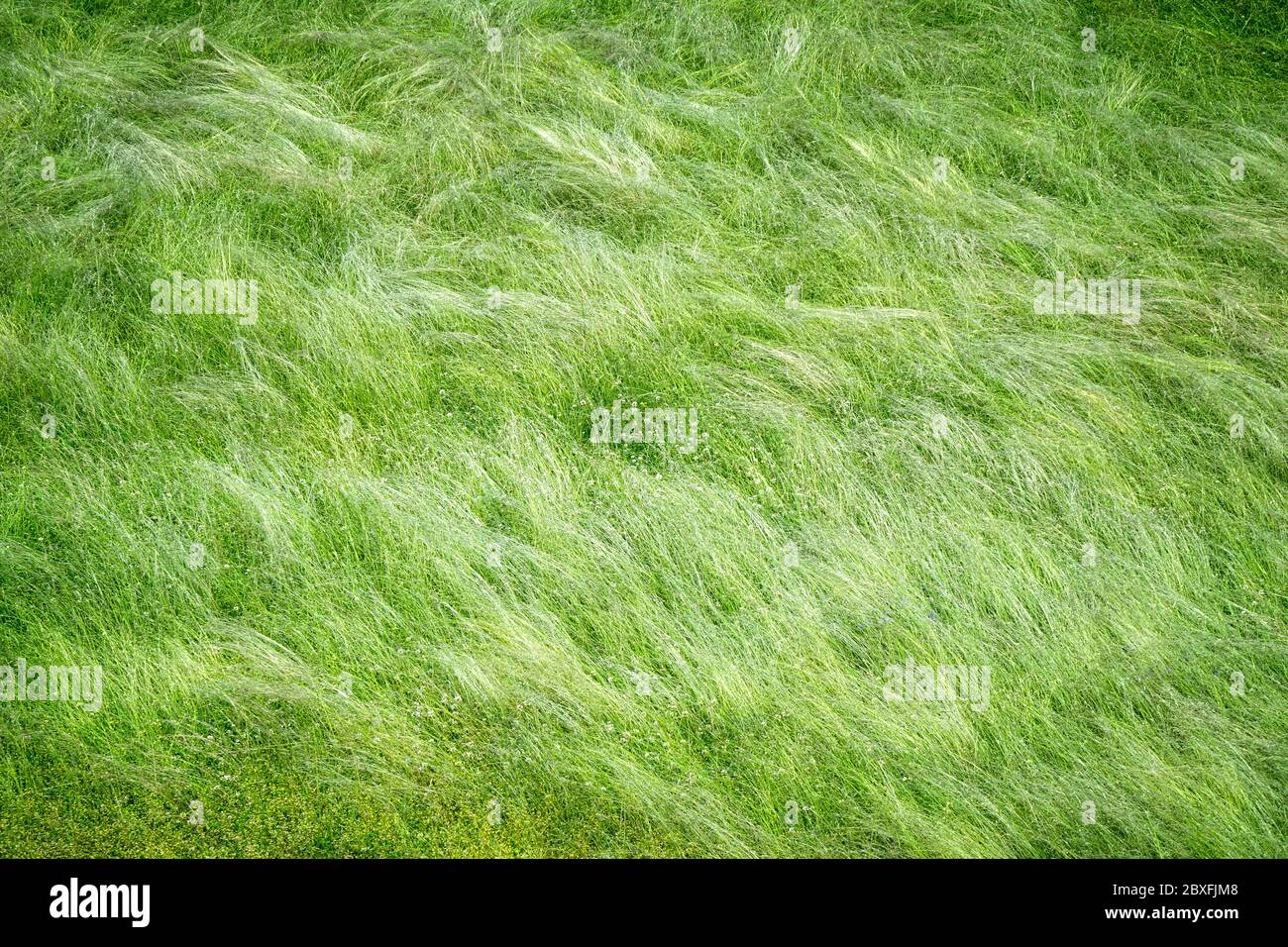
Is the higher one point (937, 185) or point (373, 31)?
point (373, 31)

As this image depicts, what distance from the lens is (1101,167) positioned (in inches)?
275

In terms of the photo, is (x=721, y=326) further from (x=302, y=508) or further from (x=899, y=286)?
(x=302, y=508)

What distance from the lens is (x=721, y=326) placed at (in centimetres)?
585

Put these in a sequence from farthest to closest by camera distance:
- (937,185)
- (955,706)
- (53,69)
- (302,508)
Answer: (53,69), (937,185), (302,508), (955,706)

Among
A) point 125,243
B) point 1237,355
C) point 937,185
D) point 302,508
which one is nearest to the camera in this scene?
point 302,508

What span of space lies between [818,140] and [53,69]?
5.39m

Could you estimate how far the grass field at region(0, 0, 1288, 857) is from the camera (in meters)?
3.93

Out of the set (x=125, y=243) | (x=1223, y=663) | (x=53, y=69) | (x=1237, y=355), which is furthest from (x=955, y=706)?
(x=53, y=69)

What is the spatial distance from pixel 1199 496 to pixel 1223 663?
998 mm

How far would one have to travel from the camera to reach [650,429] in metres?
5.36

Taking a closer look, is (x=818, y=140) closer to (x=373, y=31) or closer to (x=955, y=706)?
(x=373, y=31)

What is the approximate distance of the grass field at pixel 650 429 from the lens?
3930mm

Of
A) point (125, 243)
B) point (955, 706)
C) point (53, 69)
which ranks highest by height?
point (53, 69)

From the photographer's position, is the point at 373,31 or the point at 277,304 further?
the point at 373,31
